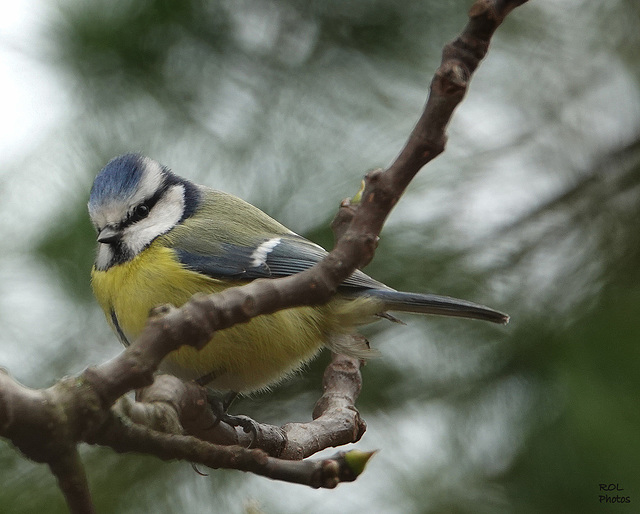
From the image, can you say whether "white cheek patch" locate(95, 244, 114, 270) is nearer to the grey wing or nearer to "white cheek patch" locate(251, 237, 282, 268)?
the grey wing

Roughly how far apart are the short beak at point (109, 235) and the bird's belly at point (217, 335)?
50 mm

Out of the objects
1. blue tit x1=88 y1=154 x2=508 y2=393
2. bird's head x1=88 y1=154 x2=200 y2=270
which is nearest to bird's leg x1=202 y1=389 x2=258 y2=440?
blue tit x1=88 y1=154 x2=508 y2=393

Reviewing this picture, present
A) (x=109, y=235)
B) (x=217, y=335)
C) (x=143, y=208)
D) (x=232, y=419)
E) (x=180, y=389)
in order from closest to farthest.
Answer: (x=180, y=389) → (x=232, y=419) → (x=217, y=335) → (x=109, y=235) → (x=143, y=208)

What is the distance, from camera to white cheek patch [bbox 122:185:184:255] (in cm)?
142

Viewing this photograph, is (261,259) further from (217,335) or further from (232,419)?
(232,419)

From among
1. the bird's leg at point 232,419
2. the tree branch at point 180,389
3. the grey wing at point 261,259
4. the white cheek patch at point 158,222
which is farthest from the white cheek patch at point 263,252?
the tree branch at point 180,389

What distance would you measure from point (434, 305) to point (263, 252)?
0.34 m

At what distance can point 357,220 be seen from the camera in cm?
71

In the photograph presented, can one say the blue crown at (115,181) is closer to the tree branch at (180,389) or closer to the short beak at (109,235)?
the short beak at (109,235)

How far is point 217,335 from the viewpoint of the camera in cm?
127

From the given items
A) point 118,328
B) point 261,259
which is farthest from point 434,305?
point 118,328

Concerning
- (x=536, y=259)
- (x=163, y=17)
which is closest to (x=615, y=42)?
(x=536, y=259)

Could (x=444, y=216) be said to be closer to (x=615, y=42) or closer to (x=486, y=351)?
(x=486, y=351)

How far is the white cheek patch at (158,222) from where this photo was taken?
1415 mm
